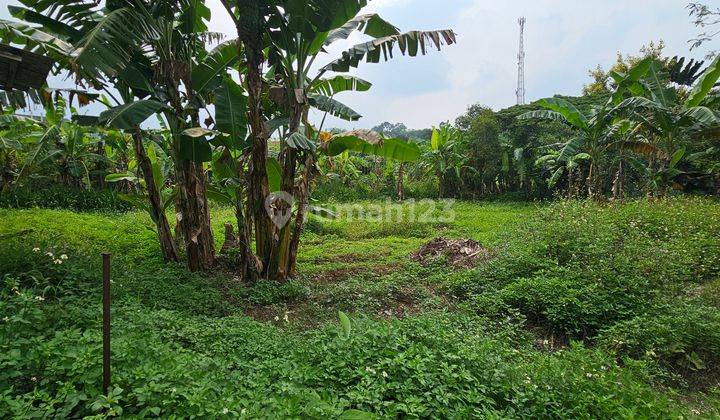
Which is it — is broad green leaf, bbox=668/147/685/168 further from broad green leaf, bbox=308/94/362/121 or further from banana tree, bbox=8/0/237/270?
banana tree, bbox=8/0/237/270

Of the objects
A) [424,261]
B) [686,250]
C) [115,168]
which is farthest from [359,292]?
[115,168]

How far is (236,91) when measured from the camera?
16.8 feet

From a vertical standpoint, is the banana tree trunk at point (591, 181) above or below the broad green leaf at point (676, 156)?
below

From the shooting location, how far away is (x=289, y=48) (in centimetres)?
→ 532

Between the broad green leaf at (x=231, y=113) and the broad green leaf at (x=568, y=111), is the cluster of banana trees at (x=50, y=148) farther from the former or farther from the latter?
the broad green leaf at (x=568, y=111)

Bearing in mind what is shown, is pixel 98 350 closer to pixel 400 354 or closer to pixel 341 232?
pixel 400 354

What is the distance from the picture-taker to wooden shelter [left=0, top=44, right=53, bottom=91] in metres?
4.16

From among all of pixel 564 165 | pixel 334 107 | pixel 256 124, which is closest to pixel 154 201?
pixel 256 124

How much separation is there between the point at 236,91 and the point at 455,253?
176 inches

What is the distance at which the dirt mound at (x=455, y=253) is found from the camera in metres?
6.46

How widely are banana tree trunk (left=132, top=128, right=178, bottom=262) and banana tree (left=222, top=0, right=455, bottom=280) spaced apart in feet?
4.58

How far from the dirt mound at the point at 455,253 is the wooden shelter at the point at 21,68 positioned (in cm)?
596

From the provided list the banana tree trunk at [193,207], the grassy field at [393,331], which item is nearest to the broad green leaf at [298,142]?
the banana tree trunk at [193,207]

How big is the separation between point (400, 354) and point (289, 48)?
4.29m
